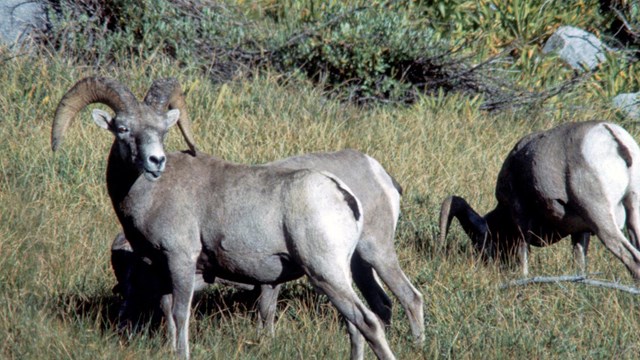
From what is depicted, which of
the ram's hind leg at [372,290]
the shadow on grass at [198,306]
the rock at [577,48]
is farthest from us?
the rock at [577,48]

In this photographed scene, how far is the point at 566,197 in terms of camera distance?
288 inches

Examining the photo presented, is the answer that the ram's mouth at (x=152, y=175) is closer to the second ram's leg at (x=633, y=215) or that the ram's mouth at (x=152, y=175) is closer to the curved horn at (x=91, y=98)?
the curved horn at (x=91, y=98)

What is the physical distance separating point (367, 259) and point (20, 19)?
278 inches

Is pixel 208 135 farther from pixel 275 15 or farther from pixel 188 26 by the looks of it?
pixel 275 15

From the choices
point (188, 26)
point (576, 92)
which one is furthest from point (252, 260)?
point (576, 92)

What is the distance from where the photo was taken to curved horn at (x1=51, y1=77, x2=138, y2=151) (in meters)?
5.66

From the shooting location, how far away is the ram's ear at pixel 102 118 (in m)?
5.80

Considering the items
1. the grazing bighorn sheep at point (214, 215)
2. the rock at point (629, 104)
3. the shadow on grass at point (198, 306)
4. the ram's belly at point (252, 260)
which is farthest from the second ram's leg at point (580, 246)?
the rock at point (629, 104)

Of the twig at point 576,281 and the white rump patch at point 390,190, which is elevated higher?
the white rump patch at point 390,190

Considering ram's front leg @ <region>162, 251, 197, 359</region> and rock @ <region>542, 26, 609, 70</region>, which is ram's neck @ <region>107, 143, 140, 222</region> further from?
rock @ <region>542, 26, 609, 70</region>

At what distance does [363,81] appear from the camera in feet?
40.8

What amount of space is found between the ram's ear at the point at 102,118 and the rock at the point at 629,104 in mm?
8228

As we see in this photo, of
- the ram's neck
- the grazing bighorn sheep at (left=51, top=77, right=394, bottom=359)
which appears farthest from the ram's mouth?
the ram's neck

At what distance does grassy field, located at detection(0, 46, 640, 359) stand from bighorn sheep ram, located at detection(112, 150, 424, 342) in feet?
0.54
